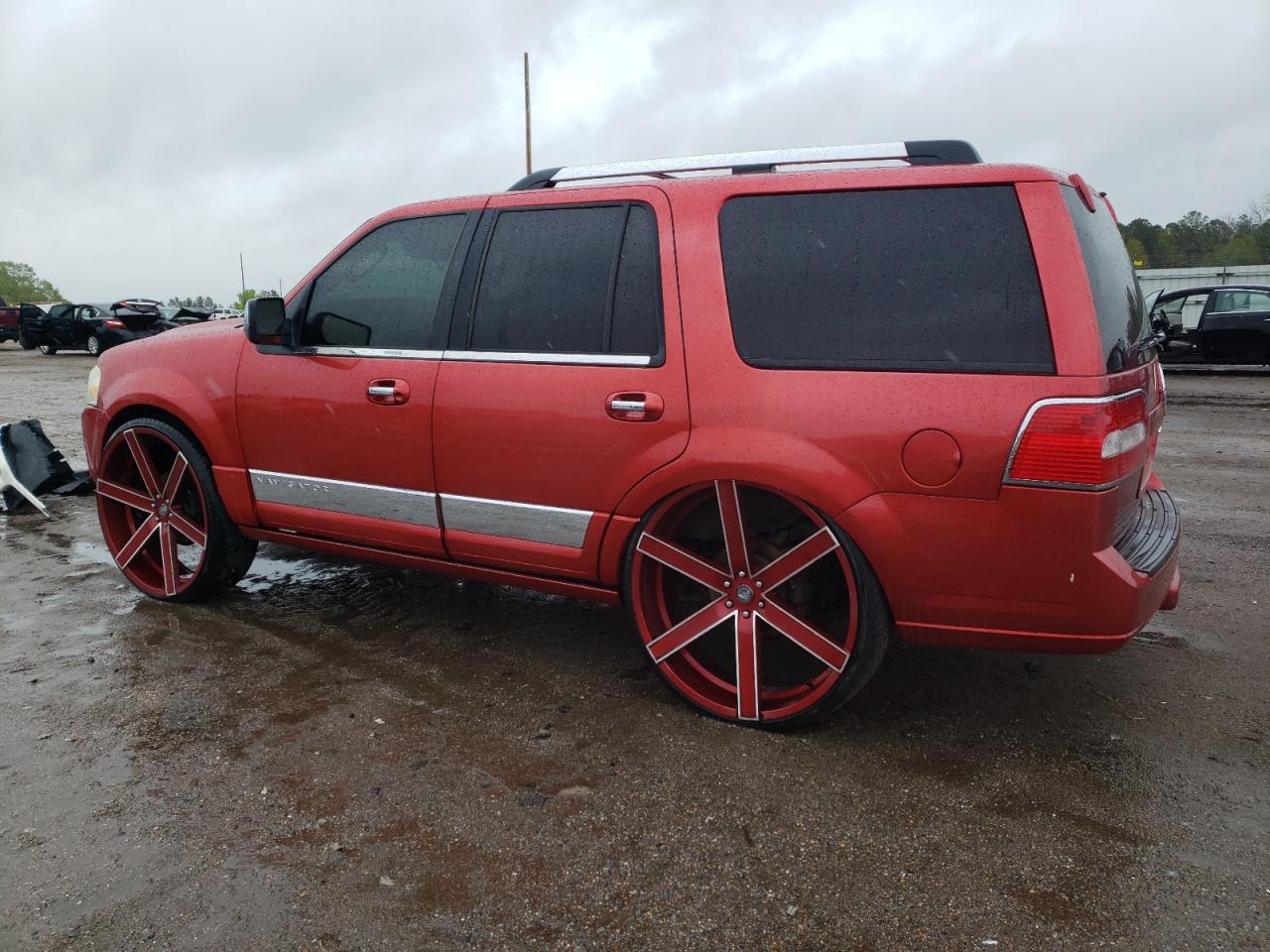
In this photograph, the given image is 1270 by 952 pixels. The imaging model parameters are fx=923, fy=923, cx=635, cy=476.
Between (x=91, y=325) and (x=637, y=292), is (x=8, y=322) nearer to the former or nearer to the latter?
(x=91, y=325)

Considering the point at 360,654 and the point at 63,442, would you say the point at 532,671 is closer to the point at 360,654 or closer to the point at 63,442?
the point at 360,654

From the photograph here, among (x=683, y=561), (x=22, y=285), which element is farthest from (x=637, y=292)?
(x=22, y=285)

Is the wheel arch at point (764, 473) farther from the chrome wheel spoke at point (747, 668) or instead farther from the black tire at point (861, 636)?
the chrome wheel spoke at point (747, 668)

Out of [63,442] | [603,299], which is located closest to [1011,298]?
[603,299]

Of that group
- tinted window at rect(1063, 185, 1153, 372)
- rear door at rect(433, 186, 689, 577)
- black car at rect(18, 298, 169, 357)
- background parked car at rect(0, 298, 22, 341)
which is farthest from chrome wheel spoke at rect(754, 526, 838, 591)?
background parked car at rect(0, 298, 22, 341)

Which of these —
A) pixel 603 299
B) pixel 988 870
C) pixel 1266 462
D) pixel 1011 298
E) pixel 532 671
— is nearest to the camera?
pixel 988 870

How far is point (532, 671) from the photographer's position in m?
3.58

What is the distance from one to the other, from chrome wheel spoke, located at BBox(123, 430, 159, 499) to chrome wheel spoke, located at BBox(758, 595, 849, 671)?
9.83 feet

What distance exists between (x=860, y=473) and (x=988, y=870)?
110 centimetres

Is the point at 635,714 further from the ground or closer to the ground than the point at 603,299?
closer to the ground

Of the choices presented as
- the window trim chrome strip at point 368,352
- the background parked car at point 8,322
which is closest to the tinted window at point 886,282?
the window trim chrome strip at point 368,352

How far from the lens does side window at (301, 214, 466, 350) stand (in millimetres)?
3580

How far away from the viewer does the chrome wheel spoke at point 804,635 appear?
2.91 metres

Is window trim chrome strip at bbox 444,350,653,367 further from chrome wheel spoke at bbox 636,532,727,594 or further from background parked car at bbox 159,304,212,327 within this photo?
background parked car at bbox 159,304,212,327
